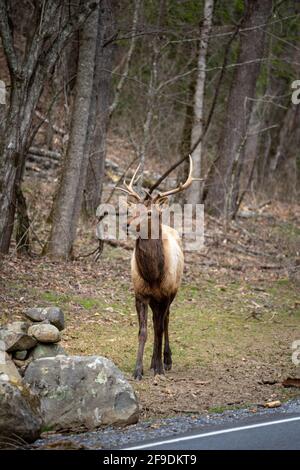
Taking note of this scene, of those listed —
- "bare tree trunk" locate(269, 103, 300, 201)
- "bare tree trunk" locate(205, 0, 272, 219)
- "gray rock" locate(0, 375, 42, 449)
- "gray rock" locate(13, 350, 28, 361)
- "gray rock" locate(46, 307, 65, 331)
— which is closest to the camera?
"gray rock" locate(0, 375, 42, 449)

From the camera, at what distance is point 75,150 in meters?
16.3

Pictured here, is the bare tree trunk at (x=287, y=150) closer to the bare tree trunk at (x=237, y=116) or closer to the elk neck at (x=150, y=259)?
the bare tree trunk at (x=237, y=116)

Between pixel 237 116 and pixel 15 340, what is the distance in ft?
47.0

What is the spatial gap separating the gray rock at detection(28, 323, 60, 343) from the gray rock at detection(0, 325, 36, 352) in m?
0.13

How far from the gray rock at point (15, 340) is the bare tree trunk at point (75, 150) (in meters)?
6.01

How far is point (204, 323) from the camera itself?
14562mm

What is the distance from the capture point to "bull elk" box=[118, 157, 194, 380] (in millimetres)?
11133

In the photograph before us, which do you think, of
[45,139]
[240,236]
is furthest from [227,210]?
[45,139]

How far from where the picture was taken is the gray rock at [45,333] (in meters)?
10.5

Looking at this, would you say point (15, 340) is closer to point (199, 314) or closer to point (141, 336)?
point (141, 336)

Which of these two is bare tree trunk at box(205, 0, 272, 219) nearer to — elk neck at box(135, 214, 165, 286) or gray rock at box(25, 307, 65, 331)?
elk neck at box(135, 214, 165, 286)

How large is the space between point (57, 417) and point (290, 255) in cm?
1270

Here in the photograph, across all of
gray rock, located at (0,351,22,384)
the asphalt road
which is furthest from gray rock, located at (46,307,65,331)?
the asphalt road

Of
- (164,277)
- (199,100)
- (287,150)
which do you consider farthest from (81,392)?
(287,150)
